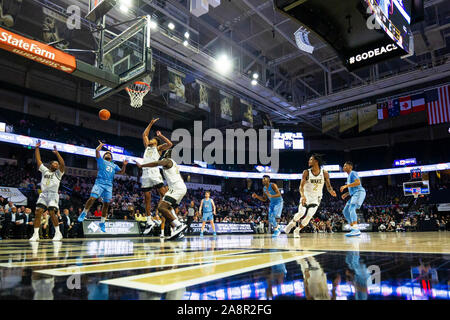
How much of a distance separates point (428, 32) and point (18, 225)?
1730 cm

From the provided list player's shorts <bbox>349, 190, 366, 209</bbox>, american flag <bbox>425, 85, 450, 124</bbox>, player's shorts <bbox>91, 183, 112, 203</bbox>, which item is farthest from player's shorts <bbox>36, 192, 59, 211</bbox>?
american flag <bbox>425, 85, 450, 124</bbox>

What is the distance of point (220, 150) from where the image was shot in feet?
103

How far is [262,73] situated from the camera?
1761 cm

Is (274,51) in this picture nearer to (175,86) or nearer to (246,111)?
(246,111)

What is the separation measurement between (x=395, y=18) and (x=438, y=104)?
1407cm

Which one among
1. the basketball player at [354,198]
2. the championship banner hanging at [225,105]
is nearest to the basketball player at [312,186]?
the basketball player at [354,198]

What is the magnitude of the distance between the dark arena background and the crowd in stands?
114mm

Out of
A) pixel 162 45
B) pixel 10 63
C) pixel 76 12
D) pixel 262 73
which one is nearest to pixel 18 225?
pixel 76 12

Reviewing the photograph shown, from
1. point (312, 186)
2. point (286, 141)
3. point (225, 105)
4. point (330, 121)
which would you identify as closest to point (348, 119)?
point (330, 121)

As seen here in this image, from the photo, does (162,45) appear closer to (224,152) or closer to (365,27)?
(365,27)

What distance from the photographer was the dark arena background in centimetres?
195

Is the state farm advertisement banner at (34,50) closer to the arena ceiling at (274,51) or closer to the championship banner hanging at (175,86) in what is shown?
the arena ceiling at (274,51)

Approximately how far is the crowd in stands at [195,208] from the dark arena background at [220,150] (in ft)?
0.37

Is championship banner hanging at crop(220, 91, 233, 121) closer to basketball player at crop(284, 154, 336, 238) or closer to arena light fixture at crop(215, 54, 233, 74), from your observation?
arena light fixture at crop(215, 54, 233, 74)
